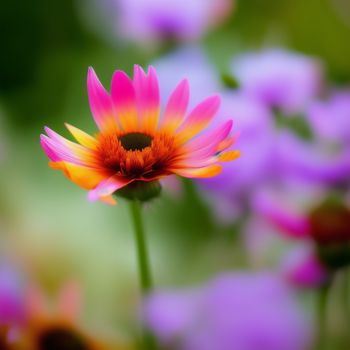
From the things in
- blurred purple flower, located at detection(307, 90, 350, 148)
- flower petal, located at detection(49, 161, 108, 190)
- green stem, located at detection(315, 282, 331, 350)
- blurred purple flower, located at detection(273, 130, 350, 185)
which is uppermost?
blurred purple flower, located at detection(307, 90, 350, 148)

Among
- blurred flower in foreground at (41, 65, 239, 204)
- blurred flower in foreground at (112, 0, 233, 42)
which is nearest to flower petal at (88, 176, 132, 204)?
blurred flower in foreground at (41, 65, 239, 204)

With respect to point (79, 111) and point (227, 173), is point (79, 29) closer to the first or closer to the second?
point (79, 111)

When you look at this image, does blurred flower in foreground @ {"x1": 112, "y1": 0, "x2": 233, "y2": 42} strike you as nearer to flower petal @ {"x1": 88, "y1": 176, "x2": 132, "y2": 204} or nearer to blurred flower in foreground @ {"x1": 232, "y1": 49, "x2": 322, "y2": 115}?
blurred flower in foreground @ {"x1": 232, "y1": 49, "x2": 322, "y2": 115}

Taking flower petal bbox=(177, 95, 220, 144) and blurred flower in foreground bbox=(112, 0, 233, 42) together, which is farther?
blurred flower in foreground bbox=(112, 0, 233, 42)

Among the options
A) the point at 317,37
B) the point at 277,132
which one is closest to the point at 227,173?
the point at 277,132

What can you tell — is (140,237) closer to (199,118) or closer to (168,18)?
(199,118)

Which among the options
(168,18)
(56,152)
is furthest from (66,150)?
(168,18)
